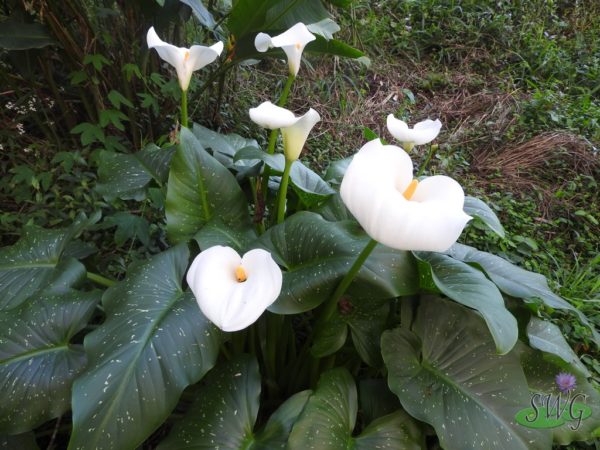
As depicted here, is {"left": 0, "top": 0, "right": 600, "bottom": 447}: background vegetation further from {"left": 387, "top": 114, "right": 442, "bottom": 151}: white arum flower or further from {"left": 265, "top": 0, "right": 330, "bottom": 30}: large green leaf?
{"left": 387, "top": 114, "right": 442, "bottom": 151}: white arum flower

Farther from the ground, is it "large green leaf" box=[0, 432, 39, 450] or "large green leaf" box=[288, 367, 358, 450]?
"large green leaf" box=[288, 367, 358, 450]

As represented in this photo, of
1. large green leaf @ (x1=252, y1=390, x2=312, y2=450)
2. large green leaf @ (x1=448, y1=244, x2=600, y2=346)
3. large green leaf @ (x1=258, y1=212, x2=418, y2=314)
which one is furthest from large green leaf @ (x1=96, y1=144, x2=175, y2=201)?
large green leaf @ (x1=448, y1=244, x2=600, y2=346)

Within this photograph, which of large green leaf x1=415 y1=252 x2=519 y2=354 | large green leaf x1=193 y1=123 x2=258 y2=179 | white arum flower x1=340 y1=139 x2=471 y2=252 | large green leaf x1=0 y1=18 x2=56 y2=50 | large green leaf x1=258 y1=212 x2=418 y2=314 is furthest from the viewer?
large green leaf x1=0 y1=18 x2=56 y2=50

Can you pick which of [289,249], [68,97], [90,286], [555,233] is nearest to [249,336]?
[289,249]

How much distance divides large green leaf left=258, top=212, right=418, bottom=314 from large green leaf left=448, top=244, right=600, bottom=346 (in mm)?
210

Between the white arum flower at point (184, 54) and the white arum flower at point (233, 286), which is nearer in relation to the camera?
the white arum flower at point (233, 286)

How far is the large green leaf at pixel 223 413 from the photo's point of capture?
764 mm

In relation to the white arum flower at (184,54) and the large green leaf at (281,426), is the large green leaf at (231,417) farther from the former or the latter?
the white arum flower at (184,54)

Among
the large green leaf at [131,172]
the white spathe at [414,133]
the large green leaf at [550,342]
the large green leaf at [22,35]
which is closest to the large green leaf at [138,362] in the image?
the large green leaf at [131,172]

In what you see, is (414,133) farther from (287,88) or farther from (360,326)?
(360,326)

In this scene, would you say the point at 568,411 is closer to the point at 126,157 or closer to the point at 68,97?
the point at 126,157

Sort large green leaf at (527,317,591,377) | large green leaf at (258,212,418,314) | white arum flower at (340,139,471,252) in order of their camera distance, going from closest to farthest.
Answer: white arum flower at (340,139,471,252) → large green leaf at (258,212,418,314) → large green leaf at (527,317,591,377)

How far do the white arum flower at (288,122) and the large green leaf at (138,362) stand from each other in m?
0.37

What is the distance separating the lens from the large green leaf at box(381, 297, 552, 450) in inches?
31.1
